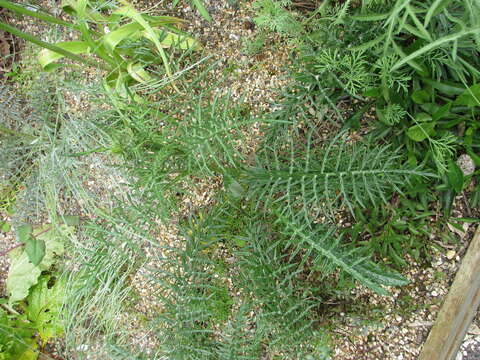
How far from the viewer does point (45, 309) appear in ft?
7.30

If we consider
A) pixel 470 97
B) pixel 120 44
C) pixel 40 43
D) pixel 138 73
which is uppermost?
pixel 40 43

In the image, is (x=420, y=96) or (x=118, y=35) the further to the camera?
(x=118, y=35)

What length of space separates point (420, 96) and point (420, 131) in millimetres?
115

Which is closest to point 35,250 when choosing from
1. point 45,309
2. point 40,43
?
point 45,309

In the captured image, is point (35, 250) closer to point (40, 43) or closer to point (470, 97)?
point (40, 43)

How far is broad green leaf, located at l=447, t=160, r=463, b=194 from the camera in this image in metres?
1.29

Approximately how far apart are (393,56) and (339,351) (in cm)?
117

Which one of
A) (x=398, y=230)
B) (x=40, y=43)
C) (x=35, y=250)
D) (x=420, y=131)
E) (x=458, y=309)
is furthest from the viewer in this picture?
(x=35, y=250)

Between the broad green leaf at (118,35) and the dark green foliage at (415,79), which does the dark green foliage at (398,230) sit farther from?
the broad green leaf at (118,35)

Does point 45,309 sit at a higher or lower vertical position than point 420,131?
lower

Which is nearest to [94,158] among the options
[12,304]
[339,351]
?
[12,304]

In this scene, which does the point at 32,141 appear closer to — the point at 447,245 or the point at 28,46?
the point at 28,46

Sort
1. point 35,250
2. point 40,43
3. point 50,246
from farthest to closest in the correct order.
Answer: point 50,246
point 35,250
point 40,43

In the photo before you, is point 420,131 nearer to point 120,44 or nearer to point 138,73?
point 138,73
